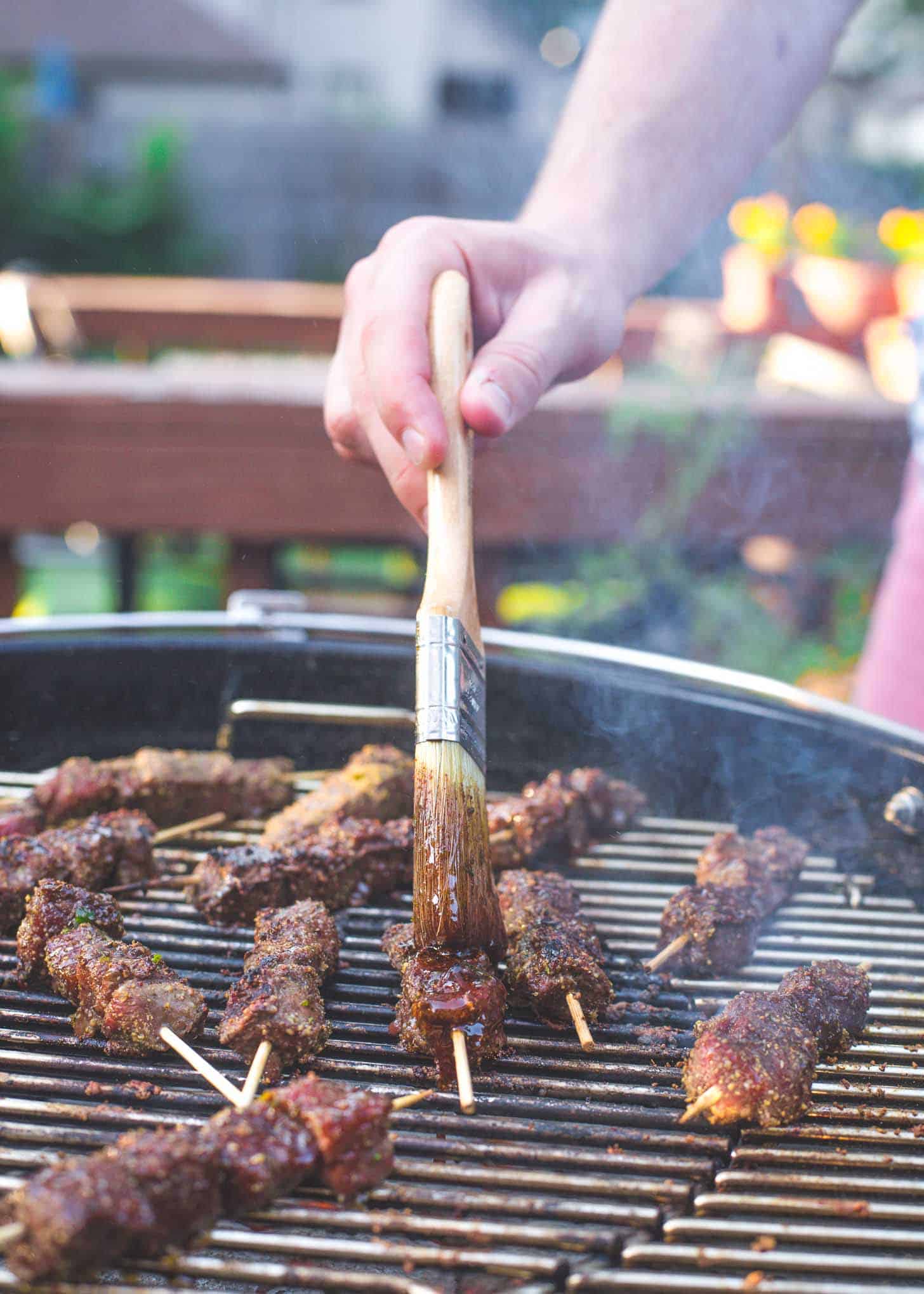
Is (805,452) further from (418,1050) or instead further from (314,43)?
(314,43)

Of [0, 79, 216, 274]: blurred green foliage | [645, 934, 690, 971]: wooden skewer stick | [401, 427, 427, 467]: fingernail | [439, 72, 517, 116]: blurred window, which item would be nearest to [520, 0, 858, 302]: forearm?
[401, 427, 427, 467]: fingernail

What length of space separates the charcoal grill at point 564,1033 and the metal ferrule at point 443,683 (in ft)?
2.06

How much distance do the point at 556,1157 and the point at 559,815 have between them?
3.71 feet

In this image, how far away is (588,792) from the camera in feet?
9.87

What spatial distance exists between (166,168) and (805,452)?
50.6 feet

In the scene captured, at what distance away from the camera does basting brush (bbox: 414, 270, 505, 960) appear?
6.81ft

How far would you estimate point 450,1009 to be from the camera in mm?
Result: 2033

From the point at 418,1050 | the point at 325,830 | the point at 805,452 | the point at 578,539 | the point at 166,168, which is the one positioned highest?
the point at 166,168

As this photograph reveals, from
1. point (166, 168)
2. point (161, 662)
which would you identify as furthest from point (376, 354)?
point (166, 168)

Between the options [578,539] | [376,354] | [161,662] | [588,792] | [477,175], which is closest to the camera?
[376,354]

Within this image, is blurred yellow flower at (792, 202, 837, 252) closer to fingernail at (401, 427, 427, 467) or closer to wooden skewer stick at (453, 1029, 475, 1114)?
fingernail at (401, 427, 427, 467)

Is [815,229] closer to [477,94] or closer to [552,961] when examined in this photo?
[552,961]

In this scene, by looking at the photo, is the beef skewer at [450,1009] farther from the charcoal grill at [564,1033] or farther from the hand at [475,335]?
the hand at [475,335]

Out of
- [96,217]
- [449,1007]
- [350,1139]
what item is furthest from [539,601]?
[96,217]
